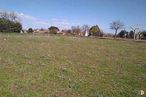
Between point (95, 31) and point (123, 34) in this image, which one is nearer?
point (95, 31)

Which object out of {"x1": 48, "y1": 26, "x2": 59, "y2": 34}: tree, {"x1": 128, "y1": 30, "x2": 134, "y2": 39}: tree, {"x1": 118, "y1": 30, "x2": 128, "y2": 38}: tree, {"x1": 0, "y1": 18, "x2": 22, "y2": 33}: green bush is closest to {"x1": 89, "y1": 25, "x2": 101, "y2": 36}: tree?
{"x1": 118, "y1": 30, "x2": 128, "y2": 38}: tree

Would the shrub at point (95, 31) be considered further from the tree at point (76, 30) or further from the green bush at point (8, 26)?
the green bush at point (8, 26)

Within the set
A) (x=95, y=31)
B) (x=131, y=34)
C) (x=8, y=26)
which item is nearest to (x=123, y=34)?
(x=131, y=34)

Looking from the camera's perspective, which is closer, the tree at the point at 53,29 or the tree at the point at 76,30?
the tree at the point at 53,29

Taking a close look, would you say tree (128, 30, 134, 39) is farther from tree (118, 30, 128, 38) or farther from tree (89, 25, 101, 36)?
tree (89, 25, 101, 36)

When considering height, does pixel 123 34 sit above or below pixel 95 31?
below

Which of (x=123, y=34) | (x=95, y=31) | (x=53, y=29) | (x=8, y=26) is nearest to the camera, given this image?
(x=8, y=26)

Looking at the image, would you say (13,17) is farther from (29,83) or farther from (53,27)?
(29,83)

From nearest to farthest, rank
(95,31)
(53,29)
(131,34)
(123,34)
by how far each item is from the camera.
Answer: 1. (95,31)
2. (131,34)
3. (123,34)
4. (53,29)

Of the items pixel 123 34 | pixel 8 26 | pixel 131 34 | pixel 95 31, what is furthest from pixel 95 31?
pixel 8 26

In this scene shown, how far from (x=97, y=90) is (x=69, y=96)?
1.32m

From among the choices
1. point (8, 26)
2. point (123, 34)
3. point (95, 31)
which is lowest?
point (123, 34)

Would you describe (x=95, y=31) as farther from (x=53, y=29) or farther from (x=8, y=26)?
(x=8, y=26)

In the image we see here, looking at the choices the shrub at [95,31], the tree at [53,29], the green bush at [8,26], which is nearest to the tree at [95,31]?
the shrub at [95,31]
